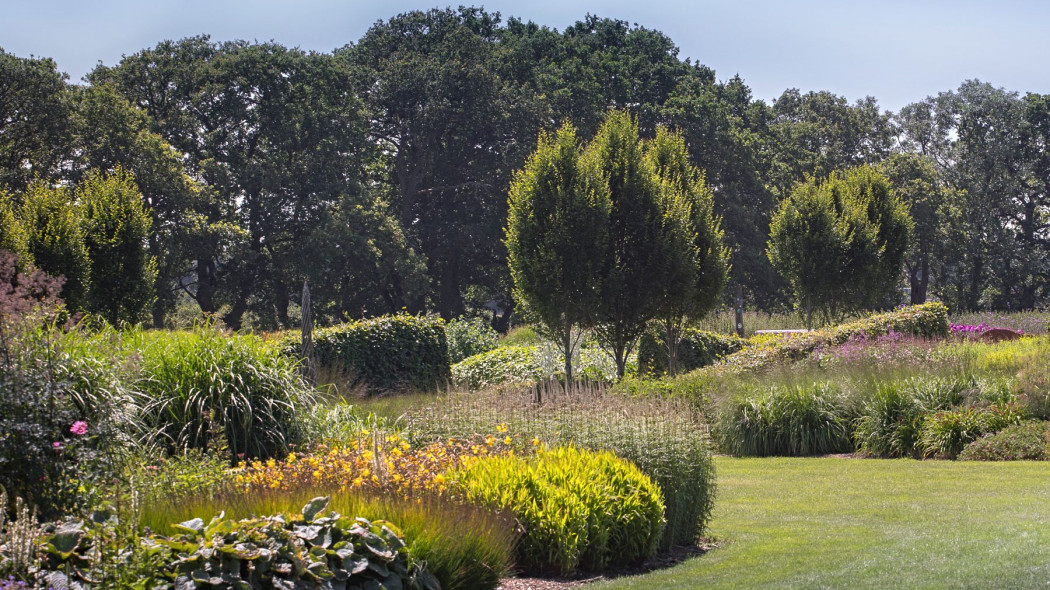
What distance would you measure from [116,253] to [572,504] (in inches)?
718

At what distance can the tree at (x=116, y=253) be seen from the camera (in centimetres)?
2173

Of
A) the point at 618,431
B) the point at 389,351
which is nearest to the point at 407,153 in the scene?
the point at 389,351

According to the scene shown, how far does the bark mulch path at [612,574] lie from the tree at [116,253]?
1734 centimetres

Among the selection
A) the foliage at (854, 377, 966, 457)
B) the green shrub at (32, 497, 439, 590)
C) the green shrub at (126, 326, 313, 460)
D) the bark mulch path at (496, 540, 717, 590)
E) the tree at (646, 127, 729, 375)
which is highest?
the tree at (646, 127, 729, 375)

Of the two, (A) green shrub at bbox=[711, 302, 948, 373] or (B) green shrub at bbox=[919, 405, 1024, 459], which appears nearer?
(B) green shrub at bbox=[919, 405, 1024, 459]

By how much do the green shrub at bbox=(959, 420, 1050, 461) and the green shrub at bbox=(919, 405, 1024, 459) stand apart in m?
0.24

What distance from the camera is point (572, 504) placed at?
6637 mm

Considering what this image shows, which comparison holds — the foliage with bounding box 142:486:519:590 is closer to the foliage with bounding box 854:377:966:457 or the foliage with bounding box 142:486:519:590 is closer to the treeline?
the foliage with bounding box 854:377:966:457

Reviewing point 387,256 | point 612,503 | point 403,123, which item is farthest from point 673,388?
point 403,123

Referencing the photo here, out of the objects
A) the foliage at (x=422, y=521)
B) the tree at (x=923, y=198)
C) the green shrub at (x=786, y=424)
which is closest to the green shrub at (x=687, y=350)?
the green shrub at (x=786, y=424)

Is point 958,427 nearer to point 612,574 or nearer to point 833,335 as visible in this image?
point 833,335

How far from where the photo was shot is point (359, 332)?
2012 cm

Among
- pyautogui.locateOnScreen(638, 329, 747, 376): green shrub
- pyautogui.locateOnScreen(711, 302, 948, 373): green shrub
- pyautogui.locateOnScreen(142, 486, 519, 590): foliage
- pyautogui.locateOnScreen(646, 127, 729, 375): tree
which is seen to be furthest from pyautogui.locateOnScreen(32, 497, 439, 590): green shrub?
pyautogui.locateOnScreen(638, 329, 747, 376): green shrub

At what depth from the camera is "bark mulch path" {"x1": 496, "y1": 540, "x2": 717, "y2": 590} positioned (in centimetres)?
638
